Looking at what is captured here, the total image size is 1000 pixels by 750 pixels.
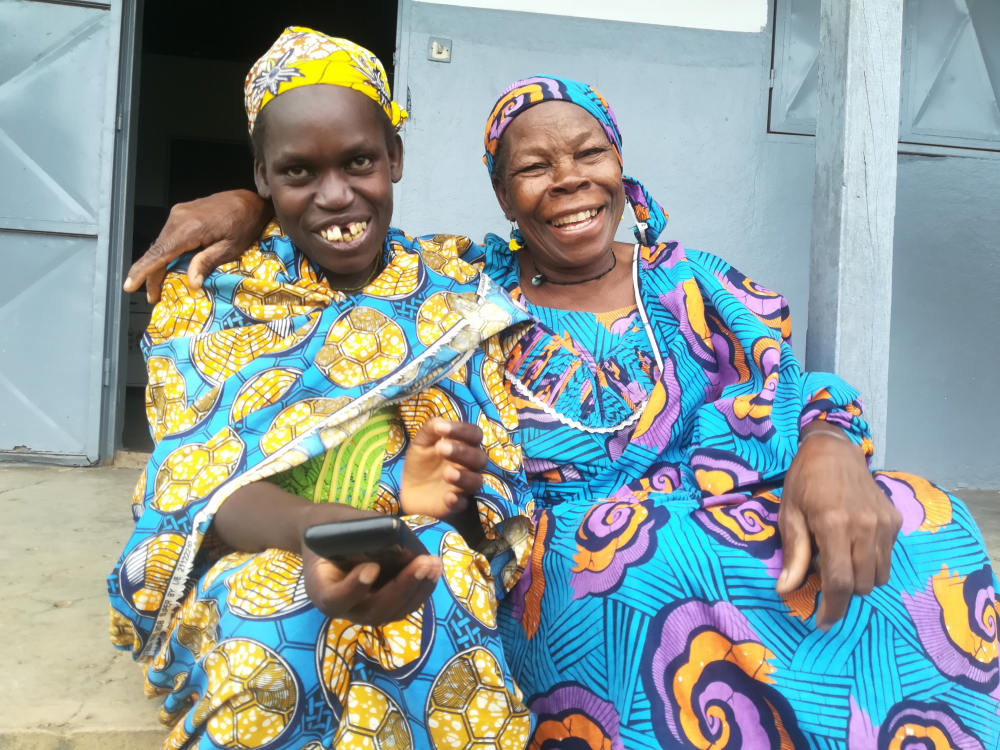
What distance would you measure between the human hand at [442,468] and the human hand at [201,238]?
1.84ft

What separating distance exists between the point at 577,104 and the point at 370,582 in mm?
1260

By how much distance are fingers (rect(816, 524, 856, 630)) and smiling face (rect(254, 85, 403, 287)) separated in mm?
1005

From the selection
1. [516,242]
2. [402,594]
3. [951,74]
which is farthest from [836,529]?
[951,74]

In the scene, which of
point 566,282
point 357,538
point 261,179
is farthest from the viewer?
point 566,282

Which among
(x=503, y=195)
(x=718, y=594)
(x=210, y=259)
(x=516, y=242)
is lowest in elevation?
(x=718, y=594)

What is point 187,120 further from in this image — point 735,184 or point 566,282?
point 566,282

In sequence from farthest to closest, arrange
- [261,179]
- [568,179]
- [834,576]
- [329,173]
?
1. [568,179]
2. [261,179]
3. [329,173]
4. [834,576]

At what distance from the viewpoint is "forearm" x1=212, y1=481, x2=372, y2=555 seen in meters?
1.16

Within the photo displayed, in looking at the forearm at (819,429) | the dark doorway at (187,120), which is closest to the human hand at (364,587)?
the forearm at (819,429)

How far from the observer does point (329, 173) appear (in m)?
1.51

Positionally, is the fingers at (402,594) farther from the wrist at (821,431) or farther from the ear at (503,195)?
the ear at (503,195)

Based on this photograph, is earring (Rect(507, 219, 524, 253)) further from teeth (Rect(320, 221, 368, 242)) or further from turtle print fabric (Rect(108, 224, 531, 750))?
teeth (Rect(320, 221, 368, 242))

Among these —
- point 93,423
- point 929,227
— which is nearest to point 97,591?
point 93,423

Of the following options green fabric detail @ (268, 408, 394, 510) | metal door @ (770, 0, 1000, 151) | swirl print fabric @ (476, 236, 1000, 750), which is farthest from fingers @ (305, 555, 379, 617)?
metal door @ (770, 0, 1000, 151)
